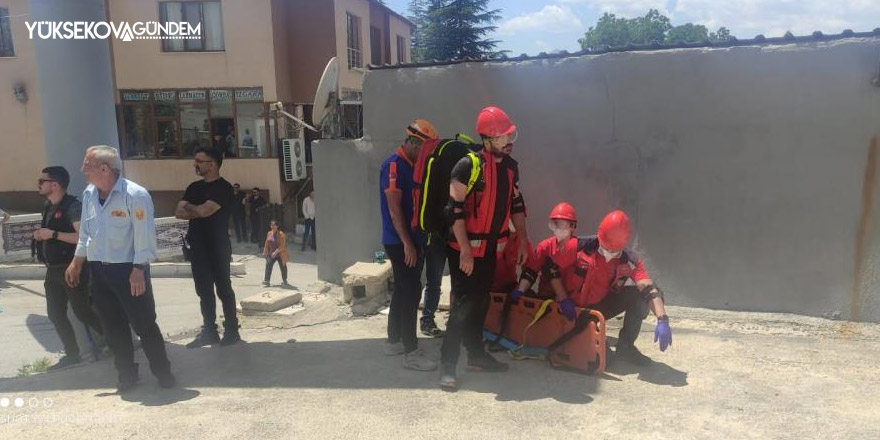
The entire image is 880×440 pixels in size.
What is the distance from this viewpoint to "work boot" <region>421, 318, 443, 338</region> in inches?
192

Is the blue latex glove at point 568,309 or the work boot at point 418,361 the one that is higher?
the blue latex glove at point 568,309

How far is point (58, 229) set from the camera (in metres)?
4.41

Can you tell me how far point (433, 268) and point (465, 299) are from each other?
70cm

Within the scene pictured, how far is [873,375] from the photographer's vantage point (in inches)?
152

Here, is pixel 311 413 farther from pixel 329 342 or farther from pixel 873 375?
pixel 873 375

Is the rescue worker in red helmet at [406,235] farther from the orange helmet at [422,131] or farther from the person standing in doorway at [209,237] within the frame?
the person standing in doorway at [209,237]

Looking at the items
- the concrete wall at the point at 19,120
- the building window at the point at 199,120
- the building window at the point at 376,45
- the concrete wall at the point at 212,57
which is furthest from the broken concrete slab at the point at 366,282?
the building window at the point at 376,45

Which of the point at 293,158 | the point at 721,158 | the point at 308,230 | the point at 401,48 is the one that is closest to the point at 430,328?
the point at 721,158

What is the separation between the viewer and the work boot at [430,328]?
4.87 metres

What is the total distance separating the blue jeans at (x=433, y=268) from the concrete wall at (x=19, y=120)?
1776 cm

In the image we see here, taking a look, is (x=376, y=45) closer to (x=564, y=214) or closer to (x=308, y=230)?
(x=308, y=230)

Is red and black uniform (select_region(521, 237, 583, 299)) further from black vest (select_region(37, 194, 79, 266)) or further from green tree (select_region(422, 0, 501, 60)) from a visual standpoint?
green tree (select_region(422, 0, 501, 60))

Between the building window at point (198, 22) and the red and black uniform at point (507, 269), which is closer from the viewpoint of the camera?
the red and black uniform at point (507, 269)

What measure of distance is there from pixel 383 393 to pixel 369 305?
2.02 metres
